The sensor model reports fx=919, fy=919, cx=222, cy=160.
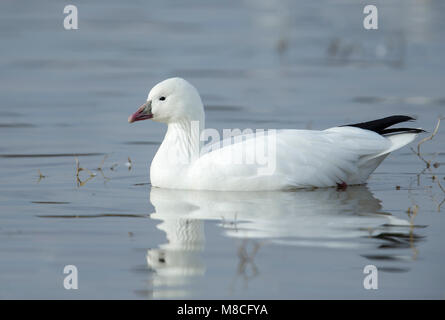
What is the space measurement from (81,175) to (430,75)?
25.6 ft

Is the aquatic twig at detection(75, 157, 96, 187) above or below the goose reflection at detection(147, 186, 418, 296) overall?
above

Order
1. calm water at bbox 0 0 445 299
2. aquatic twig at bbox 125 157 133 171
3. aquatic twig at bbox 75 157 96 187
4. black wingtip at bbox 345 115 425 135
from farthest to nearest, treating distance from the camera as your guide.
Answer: aquatic twig at bbox 125 157 133 171 < aquatic twig at bbox 75 157 96 187 < black wingtip at bbox 345 115 425 135 < calm water at bbox 0 0 445 299

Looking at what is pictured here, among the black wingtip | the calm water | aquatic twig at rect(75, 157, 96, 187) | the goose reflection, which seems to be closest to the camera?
the calm water

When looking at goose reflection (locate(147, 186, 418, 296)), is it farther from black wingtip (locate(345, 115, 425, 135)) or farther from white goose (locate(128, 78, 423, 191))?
black wingtip (locate(345, 115, 425, 135))

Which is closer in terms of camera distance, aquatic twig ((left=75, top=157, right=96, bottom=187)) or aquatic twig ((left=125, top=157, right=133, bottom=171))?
aquatic twig ((left=75, top=157, right=96, bottom=187))

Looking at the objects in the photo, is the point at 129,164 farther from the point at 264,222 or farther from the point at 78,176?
the point at 264,222

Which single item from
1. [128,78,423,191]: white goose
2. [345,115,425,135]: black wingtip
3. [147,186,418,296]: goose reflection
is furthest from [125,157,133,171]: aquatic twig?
[345,115,425,135]: black wingtip

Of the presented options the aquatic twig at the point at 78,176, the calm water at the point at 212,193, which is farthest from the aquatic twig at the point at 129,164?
the aquatic twig at the point at 78,176

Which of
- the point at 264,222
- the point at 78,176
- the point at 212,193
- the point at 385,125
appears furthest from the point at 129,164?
the point at 264,222

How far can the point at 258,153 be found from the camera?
8.62m

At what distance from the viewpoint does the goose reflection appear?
667 centimetres

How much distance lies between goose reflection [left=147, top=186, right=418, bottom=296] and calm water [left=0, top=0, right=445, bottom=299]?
21mm

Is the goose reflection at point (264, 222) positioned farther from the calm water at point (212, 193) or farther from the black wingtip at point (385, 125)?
the black wingtip at point (385, 125)

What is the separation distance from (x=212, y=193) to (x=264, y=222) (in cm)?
132
